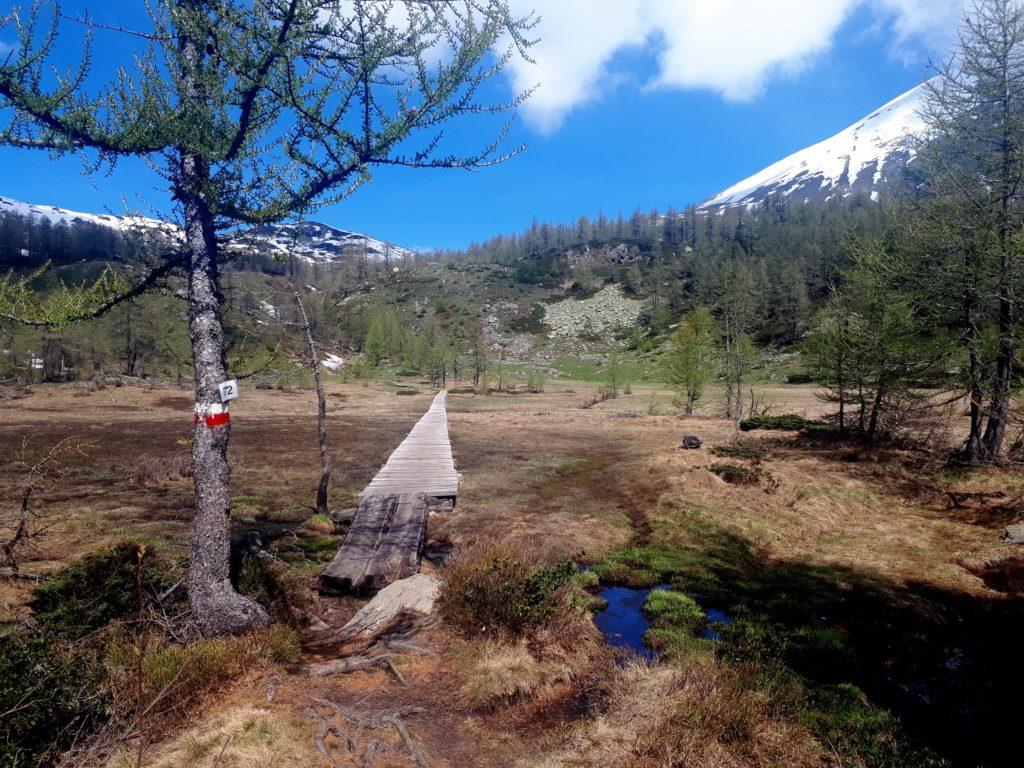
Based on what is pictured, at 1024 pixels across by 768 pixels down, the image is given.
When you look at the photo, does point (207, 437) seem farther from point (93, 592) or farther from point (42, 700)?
point (42, 700)

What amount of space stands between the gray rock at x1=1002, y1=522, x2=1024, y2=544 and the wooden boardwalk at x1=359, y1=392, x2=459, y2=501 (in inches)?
521

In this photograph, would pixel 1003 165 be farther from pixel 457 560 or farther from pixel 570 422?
pixel 570 422

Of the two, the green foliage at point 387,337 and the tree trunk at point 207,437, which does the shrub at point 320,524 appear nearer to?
the tree trunk at point 207,437

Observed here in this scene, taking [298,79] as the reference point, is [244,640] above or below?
below

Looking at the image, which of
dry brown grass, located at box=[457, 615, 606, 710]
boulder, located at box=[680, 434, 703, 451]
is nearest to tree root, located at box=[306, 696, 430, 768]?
dry brown grass, located at box=[457, 615, 606, 710]

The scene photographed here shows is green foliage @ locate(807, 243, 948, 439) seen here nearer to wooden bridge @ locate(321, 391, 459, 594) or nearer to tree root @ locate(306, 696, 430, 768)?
wooden bridge @ locate(321, 391, 459, 594)

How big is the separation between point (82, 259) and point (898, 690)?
19126cm

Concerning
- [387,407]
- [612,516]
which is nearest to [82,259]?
[387,407]

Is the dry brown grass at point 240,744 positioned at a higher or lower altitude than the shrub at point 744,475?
higher

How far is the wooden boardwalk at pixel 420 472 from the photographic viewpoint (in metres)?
13.9

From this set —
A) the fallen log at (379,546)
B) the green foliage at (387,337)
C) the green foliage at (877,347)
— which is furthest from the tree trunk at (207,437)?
the green foliage at (387,337)

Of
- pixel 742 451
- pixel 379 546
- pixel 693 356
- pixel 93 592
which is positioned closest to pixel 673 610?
pixel 379 546

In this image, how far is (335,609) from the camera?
7523 mm

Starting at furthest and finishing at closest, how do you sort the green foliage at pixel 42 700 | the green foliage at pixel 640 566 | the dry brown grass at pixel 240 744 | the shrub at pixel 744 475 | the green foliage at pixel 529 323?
the green foliage at pixel 529 323 → the shrub at pixel 744 475 → the green foliage at pixel 640 566 → the dry brown grass at pixel 240 744 → the green foliage at pixel 42 700
